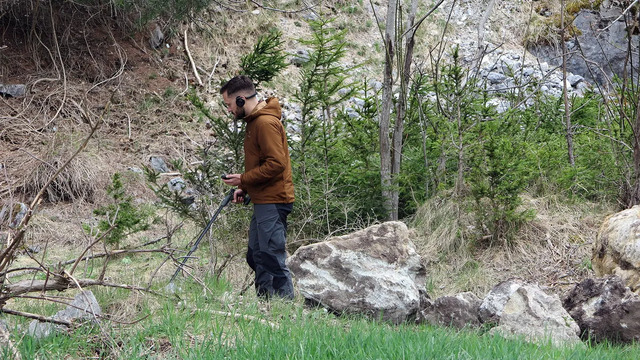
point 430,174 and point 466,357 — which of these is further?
A: point 430,174

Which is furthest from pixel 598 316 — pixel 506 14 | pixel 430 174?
pixel 506 14

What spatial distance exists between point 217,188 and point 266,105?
81.2 inches

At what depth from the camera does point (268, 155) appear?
5129 millimetres

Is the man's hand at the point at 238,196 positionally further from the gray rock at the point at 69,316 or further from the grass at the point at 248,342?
the gray rock at the point at 69,316

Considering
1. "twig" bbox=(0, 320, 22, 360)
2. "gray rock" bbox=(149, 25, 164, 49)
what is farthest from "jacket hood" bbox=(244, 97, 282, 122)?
"gray rock" bbox=(149, 25, 164, 49)

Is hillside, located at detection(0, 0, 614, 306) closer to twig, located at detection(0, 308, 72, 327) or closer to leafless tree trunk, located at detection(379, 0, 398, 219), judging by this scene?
leafless tree trunk, located at detection(379, 0, 398, 219)

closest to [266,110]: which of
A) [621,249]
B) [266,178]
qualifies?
[266,178]

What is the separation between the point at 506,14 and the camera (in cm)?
1988

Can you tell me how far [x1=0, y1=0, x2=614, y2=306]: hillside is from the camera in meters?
6.88

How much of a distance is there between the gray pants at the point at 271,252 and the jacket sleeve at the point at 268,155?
0.28 meters

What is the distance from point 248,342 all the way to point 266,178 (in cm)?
198

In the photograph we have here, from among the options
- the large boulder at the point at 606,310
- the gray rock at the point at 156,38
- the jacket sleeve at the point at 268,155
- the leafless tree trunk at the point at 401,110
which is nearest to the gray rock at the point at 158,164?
the gray rock at the point at 156,38

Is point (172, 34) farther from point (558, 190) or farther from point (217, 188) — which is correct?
point (558, 190)

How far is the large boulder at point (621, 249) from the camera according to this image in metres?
5.42
